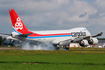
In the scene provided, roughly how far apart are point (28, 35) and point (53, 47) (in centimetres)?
869

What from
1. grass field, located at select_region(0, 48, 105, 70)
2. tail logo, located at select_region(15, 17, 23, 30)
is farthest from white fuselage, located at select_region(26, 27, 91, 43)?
grass field, located at select_region(0, 48, 105, 70)

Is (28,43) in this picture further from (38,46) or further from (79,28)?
(79,28)

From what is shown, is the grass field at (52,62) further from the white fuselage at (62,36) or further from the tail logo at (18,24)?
the white fuselage at (62,36)

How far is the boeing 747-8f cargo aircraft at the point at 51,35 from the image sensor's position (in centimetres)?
5341

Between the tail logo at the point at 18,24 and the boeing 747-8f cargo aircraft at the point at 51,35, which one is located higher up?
the tail logo at the point at 18,24

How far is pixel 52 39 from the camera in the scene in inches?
2217

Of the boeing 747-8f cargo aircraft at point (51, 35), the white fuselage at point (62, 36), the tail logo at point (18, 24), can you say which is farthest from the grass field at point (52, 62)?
the white fuselage at point (62, 36)

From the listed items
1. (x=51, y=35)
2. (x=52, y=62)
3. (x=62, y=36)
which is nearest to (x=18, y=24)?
(x=51, y=35)

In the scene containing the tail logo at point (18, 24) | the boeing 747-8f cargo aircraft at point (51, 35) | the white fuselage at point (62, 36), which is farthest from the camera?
the white fuselage at point (62, 36)

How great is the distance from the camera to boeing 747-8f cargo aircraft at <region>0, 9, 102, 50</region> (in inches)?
2103

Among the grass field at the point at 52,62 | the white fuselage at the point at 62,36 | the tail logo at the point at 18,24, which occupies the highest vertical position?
the tail logo at the point at 18,24

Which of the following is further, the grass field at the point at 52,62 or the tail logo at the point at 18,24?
the tail logo at the point at 18,24

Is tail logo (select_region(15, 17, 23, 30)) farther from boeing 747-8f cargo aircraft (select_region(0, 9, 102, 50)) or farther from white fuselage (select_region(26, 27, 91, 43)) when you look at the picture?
white fuselage (select_region(26, 27, 91, 43))

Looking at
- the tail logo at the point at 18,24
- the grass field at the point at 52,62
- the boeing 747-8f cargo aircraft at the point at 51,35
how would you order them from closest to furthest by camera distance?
the grass field at the point at 52,62 < the boeing 747-8f cargo aircraft at the point at 51,35 < the tail logo at the point at 18,24
